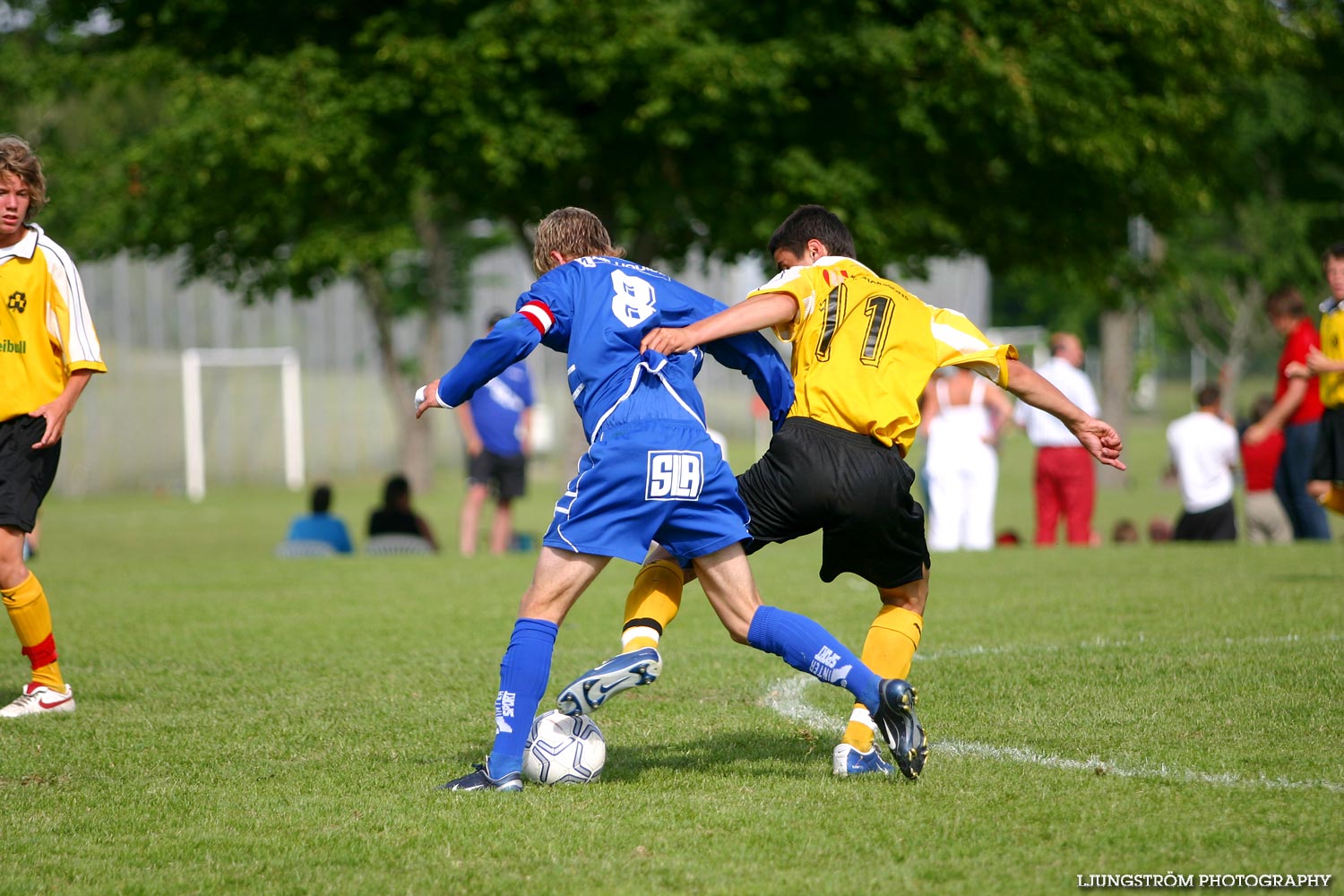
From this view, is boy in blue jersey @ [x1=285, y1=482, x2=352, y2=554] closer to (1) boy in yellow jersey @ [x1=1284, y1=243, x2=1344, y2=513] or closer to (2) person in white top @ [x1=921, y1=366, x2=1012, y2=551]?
(2) person in white top @ [x1=921, y1=366, x2=1012, y2=551]

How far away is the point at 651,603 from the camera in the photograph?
5.20 metres

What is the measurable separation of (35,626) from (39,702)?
33cm

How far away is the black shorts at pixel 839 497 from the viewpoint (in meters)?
4.95

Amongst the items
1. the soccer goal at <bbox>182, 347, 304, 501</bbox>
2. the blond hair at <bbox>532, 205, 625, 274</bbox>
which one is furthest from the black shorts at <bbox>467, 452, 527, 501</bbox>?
the soccer goal at <bbox>182, 347, 304, 501</bbox>

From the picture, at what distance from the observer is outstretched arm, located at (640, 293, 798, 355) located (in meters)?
4.71

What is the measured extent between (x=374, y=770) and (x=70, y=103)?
3756 centimetres

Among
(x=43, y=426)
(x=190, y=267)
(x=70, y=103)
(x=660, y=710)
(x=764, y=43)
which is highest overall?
(x=70, y=103)

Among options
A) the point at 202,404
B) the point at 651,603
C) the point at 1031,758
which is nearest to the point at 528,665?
the point at 651,603

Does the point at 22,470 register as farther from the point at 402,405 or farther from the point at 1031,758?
the point at 402,405

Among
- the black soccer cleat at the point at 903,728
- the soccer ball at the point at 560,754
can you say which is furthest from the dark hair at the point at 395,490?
the black soccer cleat at the point at 903,728

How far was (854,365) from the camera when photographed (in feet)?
16.6

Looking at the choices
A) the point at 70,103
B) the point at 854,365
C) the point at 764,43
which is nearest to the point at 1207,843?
the point at 854,365

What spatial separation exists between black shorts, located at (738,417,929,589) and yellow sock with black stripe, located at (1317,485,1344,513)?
527cm

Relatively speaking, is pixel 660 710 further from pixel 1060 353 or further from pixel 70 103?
pixel 70 103
